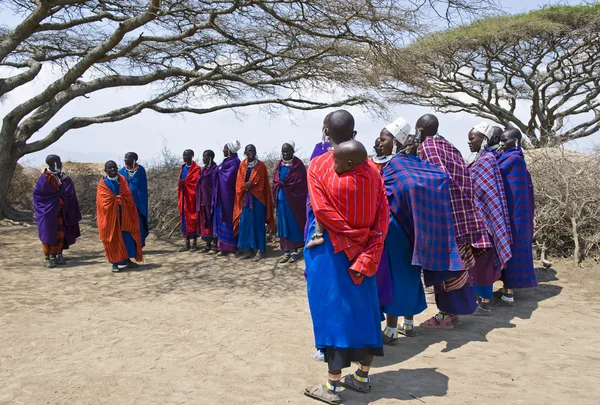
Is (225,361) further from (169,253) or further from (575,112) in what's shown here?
(575,112)

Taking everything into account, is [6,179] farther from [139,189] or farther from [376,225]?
[376,225]

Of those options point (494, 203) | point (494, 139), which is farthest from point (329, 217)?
point (494, 139)

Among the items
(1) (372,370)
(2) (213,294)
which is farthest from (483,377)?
(2) (213,294)

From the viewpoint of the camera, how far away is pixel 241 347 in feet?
14.2

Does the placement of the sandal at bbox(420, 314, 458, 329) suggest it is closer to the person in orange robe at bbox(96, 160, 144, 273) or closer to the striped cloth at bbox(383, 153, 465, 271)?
the striped cloth at bbox(383, 153, 465, 271)

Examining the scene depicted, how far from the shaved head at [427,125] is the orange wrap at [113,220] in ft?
15.5

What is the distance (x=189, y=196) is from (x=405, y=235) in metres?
5.71

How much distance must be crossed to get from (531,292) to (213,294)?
3704 millimetres

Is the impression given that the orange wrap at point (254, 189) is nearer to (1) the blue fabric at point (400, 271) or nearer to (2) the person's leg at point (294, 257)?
(2) the person's leg at point (294, 257)

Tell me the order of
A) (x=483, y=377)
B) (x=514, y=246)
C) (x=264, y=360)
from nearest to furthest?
(x=483, y=377)
(x=264, y=360)
(x=514, y=246)

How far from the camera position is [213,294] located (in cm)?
626

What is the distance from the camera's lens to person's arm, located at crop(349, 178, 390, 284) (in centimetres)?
301

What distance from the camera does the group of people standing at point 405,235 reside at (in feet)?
10.0

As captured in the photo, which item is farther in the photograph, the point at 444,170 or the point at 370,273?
the point at 444,170
